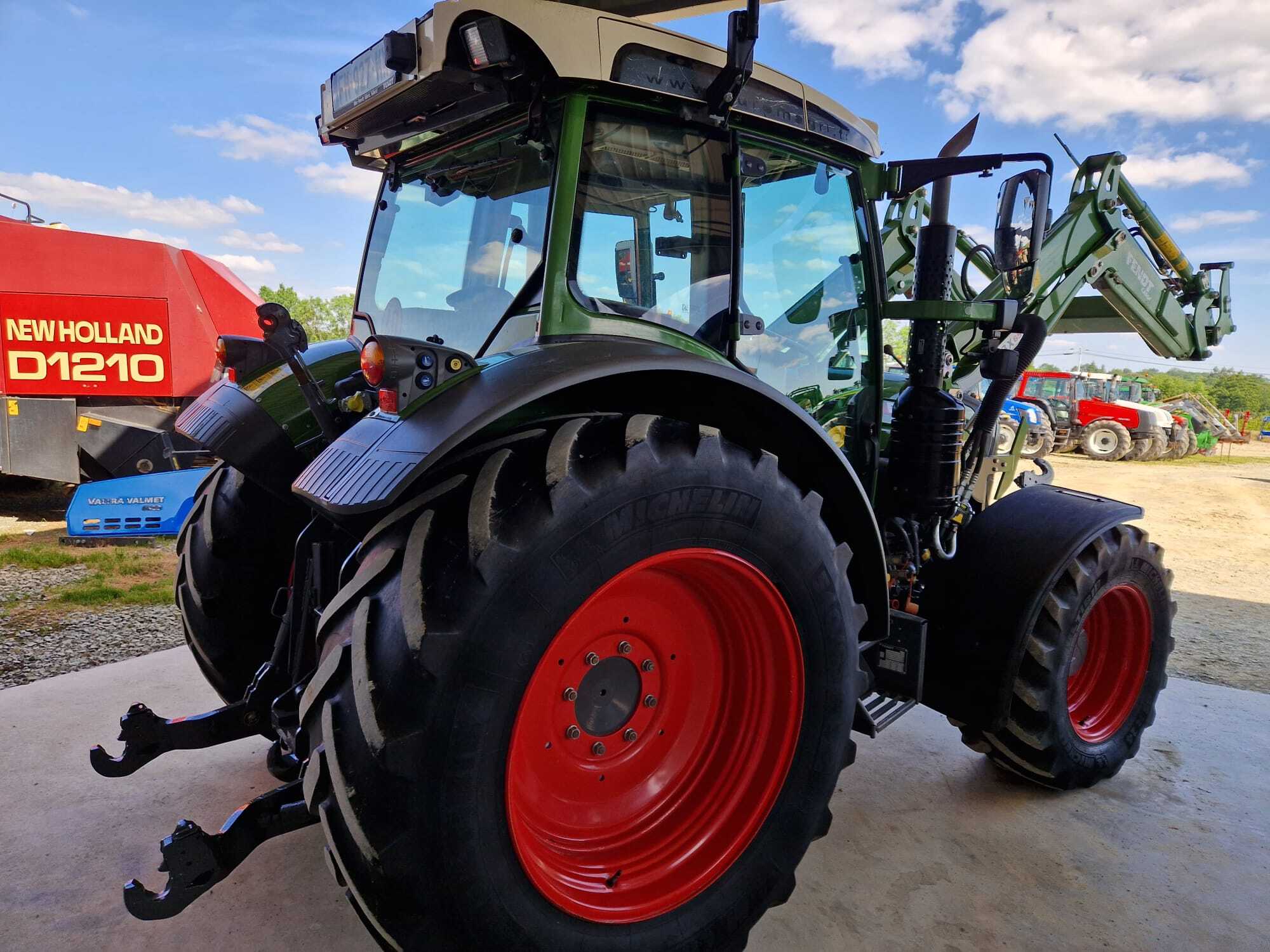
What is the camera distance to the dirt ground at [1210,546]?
476cm

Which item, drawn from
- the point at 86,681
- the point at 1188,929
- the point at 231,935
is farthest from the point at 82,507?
the point at 1188,929

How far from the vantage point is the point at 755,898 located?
1.97m

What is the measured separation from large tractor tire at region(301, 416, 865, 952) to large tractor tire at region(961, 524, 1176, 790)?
3.02ft

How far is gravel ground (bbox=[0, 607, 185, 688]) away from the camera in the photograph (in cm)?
385

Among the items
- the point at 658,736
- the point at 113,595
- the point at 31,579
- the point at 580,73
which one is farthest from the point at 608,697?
the point at 31,579

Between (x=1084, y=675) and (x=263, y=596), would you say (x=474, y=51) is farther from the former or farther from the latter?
(x=1084, y=675)

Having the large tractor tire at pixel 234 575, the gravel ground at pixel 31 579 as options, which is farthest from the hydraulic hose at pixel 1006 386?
the gravel ground at pixel 31 579

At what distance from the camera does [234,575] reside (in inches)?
104

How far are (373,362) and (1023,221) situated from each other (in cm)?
192

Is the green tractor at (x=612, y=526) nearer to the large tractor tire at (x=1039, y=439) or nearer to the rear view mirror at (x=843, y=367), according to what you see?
the rear view mirror at (x=843, y=367)

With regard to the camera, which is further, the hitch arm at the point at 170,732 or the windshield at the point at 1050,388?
the windshield at the point at 1050,388

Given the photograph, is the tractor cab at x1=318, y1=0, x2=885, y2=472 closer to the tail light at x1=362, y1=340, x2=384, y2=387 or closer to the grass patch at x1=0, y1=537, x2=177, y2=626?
the tail light at x1=362, y1=340, x2=384, y2=387

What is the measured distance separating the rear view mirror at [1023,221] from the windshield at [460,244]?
4.52 feet

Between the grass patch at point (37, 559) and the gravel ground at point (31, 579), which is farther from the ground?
the grass patch at point (37, 559)
